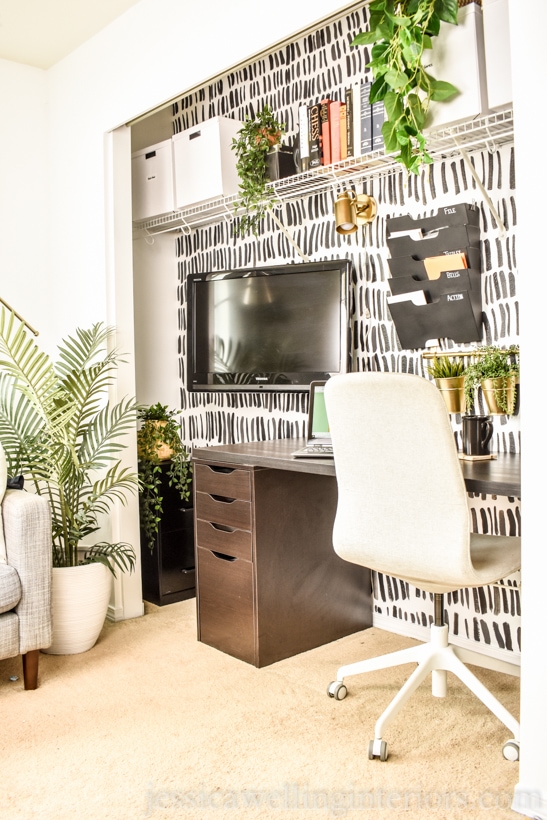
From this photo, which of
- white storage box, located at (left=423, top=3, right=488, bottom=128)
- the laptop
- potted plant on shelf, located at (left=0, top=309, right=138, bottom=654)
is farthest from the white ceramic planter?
white storage box, located at (left=423, top=3, right=488, bottom=128)

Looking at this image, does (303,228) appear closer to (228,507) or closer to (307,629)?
(228,507)

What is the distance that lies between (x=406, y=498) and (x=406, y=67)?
1374mm

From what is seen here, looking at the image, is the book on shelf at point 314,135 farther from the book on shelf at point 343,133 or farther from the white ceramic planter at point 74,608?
the white ceramic planter at point 74,608

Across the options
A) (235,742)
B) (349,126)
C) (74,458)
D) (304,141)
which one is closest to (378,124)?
(349,126)

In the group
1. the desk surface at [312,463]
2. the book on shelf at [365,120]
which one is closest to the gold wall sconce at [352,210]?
the book on shelf at [365,120]

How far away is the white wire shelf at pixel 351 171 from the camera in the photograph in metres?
2.43

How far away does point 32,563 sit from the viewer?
8.59ft

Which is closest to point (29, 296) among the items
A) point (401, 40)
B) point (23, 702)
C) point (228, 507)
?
point (228, 507)

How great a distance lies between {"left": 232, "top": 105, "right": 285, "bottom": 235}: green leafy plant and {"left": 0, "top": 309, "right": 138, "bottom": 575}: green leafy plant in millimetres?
859

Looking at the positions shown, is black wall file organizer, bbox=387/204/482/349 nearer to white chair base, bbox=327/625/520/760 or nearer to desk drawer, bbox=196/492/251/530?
desk drawer, bbox=196/492/251/530

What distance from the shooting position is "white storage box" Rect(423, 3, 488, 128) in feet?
7.48

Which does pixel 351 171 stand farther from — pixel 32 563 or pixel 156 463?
pixel 32 563

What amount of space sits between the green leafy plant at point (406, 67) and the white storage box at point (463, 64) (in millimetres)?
32

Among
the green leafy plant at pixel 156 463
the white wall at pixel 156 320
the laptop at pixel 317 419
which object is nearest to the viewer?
the laptop at pixel 317 419
